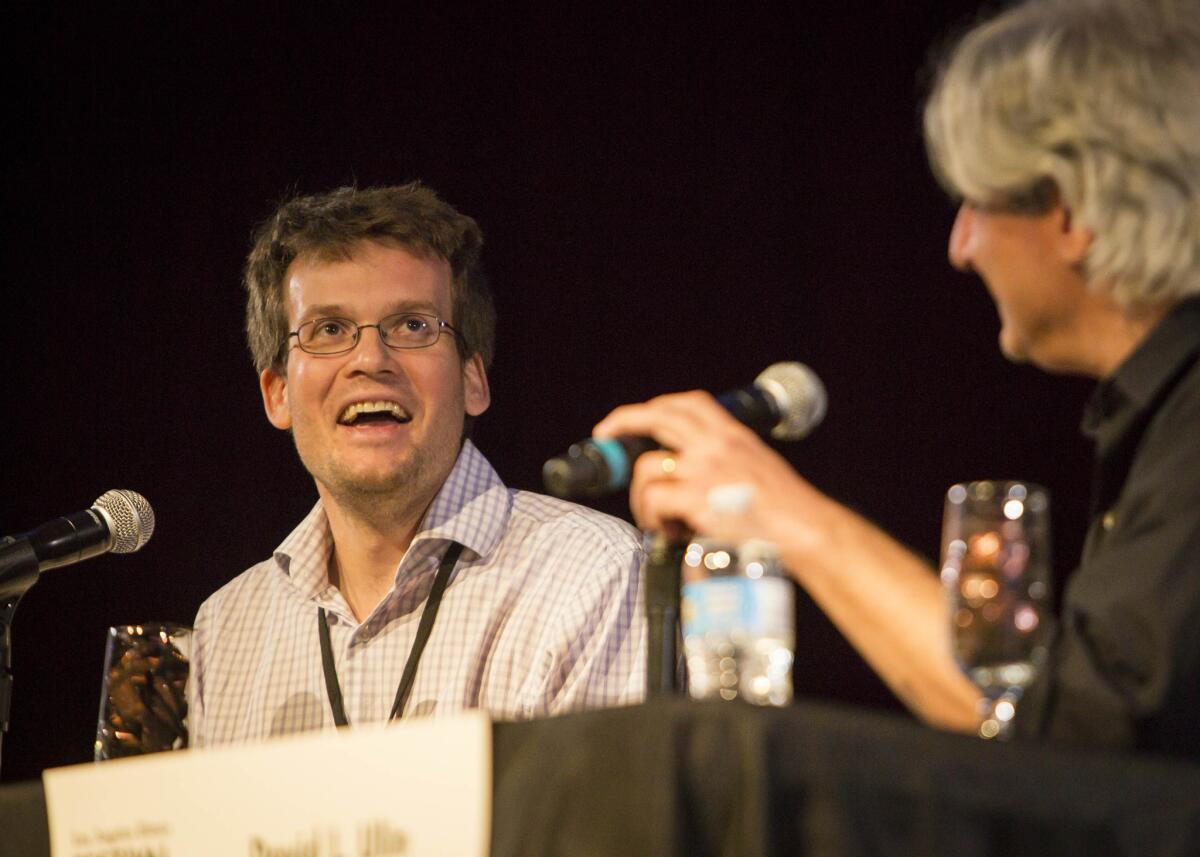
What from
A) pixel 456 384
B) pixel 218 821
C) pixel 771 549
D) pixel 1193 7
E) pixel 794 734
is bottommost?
pixel 218 821

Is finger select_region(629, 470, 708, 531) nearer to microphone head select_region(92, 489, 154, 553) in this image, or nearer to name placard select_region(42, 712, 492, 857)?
name placard select_region(42, 712, 492, 857)

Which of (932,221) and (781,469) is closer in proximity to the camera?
(781,469)

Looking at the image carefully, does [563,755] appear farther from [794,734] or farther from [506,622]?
[506,622]

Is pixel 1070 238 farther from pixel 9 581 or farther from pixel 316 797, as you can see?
pixel 9 581

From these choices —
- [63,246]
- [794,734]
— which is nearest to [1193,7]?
[794,734]

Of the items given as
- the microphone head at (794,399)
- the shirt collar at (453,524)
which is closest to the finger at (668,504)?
the microphone head at (794,399)

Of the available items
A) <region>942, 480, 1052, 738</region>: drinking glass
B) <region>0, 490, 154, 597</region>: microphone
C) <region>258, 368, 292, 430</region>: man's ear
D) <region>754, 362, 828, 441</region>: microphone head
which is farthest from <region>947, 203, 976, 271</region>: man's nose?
<region>258, 368, 292, 430</region>: man's ear

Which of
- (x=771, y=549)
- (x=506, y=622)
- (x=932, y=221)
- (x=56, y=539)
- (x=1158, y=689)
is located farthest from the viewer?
(x=932, y=221)

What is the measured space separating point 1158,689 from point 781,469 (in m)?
0.42

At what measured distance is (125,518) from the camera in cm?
224

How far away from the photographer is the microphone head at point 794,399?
59.5 inches

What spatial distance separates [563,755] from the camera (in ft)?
3.42

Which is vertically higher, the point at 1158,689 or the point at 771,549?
the point at 771,549

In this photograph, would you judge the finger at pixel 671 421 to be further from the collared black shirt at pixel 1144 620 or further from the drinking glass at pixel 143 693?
the drinking glass at pixel 143 693
